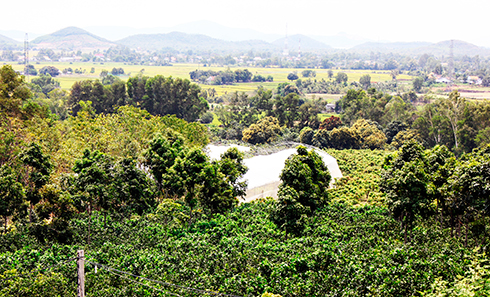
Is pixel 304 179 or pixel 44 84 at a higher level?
pixel 44 84

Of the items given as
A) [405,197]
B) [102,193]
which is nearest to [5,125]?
[102,193]

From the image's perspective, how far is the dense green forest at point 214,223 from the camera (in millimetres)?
15734

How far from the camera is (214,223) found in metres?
23.8

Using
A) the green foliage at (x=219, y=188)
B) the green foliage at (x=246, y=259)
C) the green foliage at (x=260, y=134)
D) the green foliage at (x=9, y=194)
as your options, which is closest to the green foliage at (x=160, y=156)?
the green foliage at (x=219, y=188)

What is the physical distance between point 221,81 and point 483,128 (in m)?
115

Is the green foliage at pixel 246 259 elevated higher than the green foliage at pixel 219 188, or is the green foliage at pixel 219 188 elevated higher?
the green foliage at pixel 219 188

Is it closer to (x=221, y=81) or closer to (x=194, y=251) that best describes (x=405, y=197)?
(x=194, y=251)

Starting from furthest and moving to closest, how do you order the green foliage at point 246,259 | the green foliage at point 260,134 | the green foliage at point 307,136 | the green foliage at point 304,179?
the green foliage at point 307,136
the green foliage at point 260,134
the green foliage at point 304,179
the green foliage at point 246,259

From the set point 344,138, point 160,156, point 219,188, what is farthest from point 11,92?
point 344,138

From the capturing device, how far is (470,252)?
58.5ft

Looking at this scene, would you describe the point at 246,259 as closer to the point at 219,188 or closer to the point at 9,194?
the point at 219,188

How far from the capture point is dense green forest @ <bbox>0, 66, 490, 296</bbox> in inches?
619

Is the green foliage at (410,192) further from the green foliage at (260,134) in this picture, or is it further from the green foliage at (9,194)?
the green foliage at (260,134)

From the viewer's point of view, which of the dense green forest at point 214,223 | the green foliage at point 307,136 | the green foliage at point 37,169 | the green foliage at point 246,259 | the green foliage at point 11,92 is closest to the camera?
the green foliage at point 246,259
